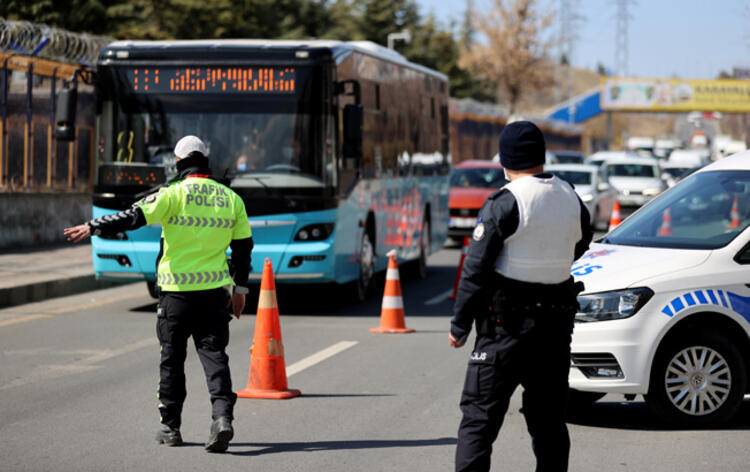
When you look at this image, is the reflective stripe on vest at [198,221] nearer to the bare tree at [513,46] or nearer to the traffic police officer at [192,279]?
the traffic police officer at [192,279]

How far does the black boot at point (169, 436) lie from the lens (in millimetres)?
7141

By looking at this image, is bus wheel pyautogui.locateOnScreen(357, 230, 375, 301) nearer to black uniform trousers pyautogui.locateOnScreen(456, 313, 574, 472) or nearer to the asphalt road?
the asphalt road

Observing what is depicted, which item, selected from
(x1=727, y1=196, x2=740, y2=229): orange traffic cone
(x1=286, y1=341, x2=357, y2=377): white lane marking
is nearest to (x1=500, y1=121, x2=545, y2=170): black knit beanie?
(x1=727, y1=196, x2=740, y2=229): orange traffic cone

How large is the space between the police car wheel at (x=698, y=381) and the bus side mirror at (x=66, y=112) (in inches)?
314

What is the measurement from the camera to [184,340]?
7.16 m

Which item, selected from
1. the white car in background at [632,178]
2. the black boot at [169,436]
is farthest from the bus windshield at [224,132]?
the white car in background at [632,178]

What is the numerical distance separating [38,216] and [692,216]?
1518cm

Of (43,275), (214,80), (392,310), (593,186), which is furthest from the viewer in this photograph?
(593,186)

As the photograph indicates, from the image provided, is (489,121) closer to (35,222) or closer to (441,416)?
(35,222)

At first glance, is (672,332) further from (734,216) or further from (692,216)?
(734,216)

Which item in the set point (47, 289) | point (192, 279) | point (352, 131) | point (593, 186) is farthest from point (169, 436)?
point (593, 186)

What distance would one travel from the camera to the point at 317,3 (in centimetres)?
7412

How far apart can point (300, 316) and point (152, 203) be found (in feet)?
23.5

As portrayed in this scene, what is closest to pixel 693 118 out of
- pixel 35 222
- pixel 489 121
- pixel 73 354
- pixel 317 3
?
pixel 317 3
